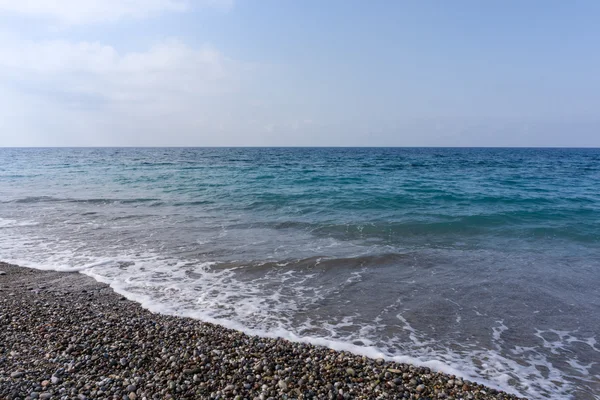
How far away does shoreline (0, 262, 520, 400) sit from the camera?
4277 mm

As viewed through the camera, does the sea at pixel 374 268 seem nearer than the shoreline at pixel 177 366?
No

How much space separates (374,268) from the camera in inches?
384

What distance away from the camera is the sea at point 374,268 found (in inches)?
235

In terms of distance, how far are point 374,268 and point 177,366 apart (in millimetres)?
6209

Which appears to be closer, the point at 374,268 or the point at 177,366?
the point at 177,366

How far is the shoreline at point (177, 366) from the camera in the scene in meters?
4.28

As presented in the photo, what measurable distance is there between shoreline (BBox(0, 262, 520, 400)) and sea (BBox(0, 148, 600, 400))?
74cm

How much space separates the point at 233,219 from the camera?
1612 centimetres

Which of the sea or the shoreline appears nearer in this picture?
the shoreline

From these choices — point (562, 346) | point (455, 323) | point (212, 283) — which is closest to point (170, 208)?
point (212, 283)

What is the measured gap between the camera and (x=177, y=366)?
4758 mm

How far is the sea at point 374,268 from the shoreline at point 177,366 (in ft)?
2.44

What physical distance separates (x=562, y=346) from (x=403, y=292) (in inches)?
117

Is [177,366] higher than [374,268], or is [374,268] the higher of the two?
[177,366]
